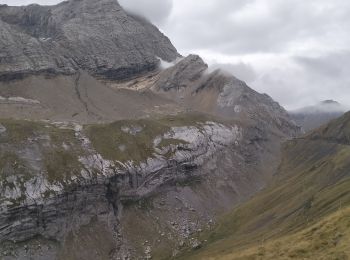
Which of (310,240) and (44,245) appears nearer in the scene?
(310,240)

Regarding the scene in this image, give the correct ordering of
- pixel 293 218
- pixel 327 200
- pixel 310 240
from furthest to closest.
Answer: pixel 293 218
pixel 327 200
pixel 310 240

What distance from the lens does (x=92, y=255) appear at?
654ft

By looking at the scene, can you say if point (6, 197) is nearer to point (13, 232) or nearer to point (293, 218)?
point (13, 232)

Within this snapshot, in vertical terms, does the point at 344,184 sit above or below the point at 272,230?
above

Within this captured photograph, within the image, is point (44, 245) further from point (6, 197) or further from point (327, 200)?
point (327, 200)

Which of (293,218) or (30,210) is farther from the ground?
(30,210)

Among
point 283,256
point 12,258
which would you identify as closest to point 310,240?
point 283,256

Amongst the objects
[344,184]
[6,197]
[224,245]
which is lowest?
[224,245]

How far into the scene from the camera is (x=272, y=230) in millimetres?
170875

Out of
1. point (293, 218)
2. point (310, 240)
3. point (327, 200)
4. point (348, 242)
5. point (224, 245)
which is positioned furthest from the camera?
point (224, 245)

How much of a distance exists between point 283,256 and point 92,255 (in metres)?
143

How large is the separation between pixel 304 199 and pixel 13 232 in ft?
352

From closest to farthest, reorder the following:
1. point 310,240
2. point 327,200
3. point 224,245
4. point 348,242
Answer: point 348,242 → point 310,240 → point 327,200 → point 224,245

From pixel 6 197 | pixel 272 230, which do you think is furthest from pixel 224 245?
pixel 6 197
